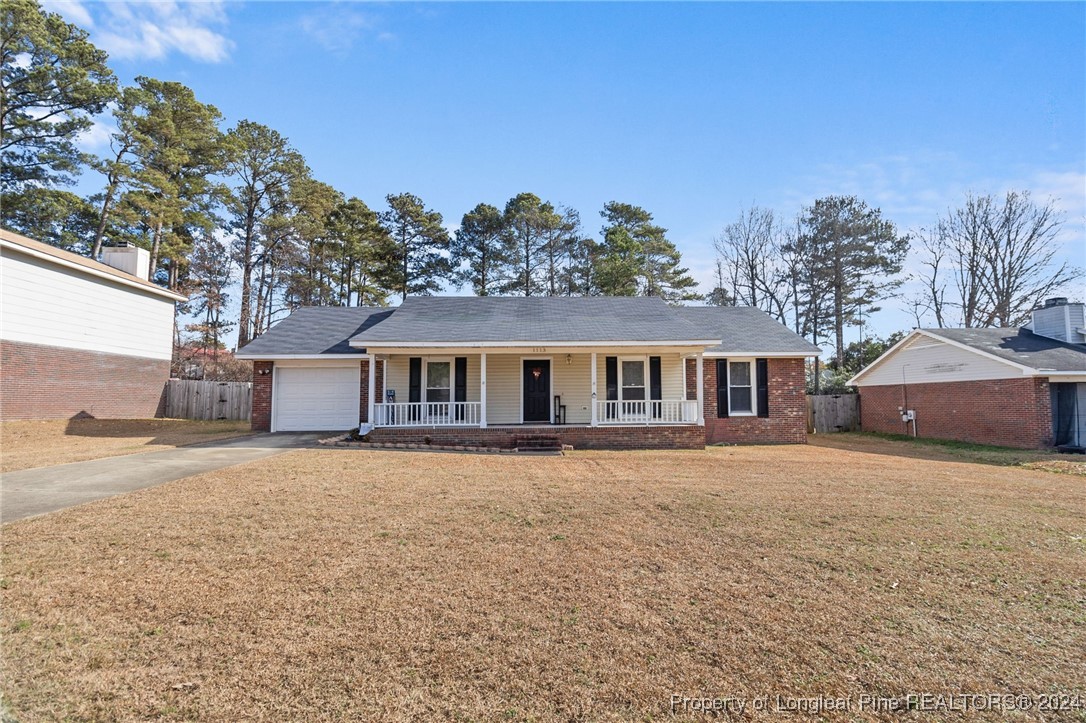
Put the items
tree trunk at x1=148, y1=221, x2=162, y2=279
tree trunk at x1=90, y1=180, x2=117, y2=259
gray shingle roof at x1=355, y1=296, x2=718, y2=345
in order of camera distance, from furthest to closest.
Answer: tree trunk at x1=148, y1=221, x2=162, y2=279 → tree trunk at x1=90, y1=180, x2=117, y2=259 → gray shingle roof at x1=355, y1=296, x2=718, y2=345

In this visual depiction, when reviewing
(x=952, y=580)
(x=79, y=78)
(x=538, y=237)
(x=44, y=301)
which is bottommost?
(x=952, y=580)

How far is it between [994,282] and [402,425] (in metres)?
33.0

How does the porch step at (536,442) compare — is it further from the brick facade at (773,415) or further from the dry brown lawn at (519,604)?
the dry brown lawn at (519,604)

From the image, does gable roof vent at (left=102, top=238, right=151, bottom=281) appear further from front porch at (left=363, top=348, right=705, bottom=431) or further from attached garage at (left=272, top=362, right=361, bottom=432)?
front porch at (left=363, top=348, right=705, bottom=431)

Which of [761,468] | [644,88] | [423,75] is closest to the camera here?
[761,468]

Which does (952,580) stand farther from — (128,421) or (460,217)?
(460,217)

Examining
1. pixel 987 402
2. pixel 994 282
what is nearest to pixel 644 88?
pixel 987 402

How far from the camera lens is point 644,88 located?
1255cm

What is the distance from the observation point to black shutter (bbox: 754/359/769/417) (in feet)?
50.9

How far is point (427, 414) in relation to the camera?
14289 millimetres

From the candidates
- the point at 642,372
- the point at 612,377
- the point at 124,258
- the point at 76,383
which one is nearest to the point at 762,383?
the point at 642,372

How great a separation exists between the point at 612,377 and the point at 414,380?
19.4 feet

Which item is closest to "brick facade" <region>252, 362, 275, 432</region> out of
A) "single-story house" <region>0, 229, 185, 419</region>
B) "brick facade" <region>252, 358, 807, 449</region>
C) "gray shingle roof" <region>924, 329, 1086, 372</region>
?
"brick facade" <region>252, 358, 807, 449</region>

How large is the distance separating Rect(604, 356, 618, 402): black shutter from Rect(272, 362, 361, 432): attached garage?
7.78 metres
